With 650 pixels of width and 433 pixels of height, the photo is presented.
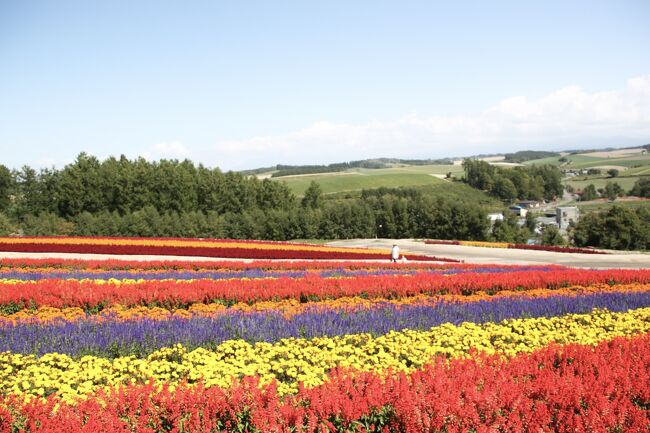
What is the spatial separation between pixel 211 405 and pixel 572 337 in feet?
19.9

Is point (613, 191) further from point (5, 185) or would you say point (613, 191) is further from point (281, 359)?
point (281, 359)

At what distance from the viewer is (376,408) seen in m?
4.52

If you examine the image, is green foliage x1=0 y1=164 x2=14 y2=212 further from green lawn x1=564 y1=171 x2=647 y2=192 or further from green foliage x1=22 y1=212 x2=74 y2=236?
green lawn x1=564 y1=171 x2=647 y2=192

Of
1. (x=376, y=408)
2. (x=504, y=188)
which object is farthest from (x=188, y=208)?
(x=504, y=188)

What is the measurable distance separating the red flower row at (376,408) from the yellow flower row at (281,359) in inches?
36.1

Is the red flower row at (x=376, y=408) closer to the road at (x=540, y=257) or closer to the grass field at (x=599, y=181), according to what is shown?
the road at (x=540, y=257)

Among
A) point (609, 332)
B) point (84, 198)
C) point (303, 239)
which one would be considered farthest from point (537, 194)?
point (609, 332)

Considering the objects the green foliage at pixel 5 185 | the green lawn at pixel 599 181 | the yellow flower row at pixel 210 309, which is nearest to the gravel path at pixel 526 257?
the yellow flower row at pixel 210 309

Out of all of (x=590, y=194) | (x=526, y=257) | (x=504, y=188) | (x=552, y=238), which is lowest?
(x=590, y=194)

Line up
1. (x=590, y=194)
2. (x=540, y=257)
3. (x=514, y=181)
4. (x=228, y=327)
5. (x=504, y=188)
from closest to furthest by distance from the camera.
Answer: (x=228, y=327) → (x=540, y=257) → (x=504, y=188) → (x=590, y=194) → (x=514, y=181)

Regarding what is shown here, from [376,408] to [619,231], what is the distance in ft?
217

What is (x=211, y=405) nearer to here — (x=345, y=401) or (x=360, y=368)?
(x=345, y=401)

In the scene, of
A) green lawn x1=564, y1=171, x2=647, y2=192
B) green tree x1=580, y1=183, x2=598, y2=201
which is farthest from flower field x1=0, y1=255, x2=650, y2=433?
green lawn x1=564, y1=171, x2=647, y2=192

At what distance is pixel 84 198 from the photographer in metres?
61.4
